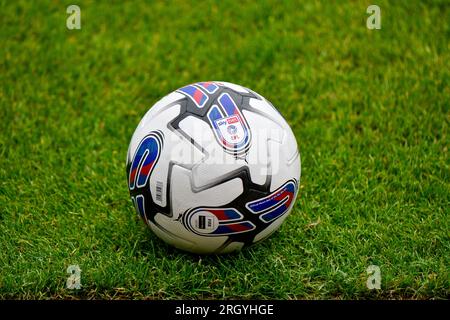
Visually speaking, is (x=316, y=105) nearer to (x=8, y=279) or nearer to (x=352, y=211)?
(x=352, y=211)

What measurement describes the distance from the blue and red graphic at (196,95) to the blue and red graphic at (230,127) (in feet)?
0.25

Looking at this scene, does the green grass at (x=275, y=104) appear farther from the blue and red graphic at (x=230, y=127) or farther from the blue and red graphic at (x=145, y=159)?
the blue and red graphic at (x=230, y=127)

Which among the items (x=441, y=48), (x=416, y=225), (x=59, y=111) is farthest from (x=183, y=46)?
(x=416, y=225)

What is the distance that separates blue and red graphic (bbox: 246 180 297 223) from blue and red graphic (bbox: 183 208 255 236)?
81 mm

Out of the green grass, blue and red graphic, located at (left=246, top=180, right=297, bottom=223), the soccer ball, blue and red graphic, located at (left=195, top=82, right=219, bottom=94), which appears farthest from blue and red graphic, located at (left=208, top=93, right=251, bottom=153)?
the green grass

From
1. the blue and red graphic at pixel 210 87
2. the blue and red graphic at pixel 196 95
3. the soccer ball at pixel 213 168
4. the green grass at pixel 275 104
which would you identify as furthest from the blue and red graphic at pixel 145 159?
the green grass at pixel 275 104

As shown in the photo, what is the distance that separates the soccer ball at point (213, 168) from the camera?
115 inches

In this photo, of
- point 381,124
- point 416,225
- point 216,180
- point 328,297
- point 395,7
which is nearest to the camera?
point 216,180

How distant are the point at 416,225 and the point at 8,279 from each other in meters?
2.39

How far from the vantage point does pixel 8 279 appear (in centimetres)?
313

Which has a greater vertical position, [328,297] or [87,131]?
[87,131]

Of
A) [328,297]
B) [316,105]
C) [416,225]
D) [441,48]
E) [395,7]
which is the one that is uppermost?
[395,7]

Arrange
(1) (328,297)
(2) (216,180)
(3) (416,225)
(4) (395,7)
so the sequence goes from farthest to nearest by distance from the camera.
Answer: (4) (395,7) < (3) (416,225) < (1) (328,297) < (2) (216,180)

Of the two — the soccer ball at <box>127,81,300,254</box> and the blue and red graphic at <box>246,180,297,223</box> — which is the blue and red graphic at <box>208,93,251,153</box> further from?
the blue and red graphic at <box>246,180,297,223</box>
